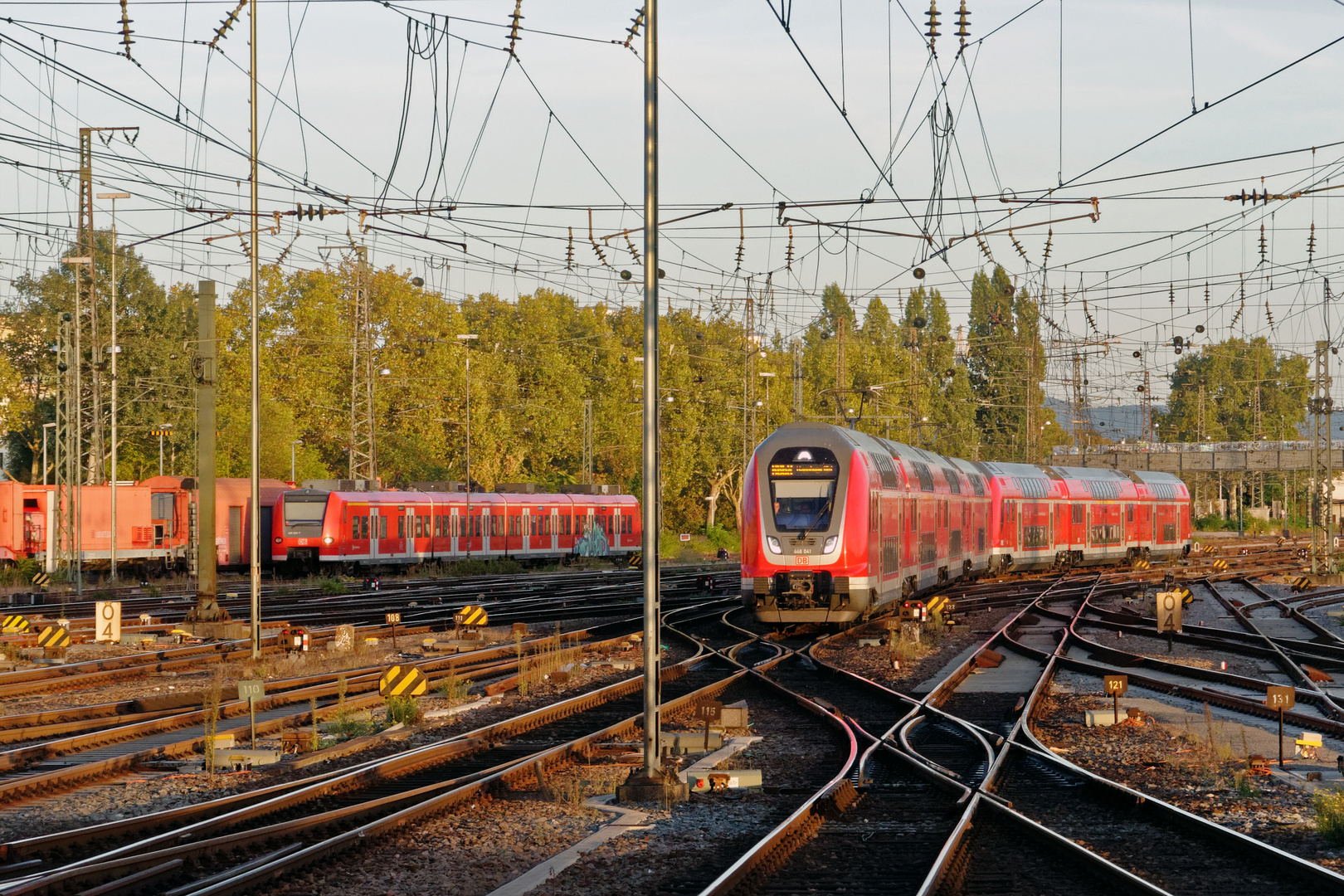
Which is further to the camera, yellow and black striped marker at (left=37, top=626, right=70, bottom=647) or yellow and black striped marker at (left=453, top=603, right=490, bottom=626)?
yellow and black striped marker at (left=453, top=603, right=490, bottom=626)

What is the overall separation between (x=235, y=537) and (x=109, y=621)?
2659 cm

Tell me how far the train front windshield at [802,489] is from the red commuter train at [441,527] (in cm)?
2525

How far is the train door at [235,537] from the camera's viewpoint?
50625 millimetres

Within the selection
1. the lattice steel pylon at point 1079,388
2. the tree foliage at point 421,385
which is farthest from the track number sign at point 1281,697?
the lattice steel pylon at point 1079,388

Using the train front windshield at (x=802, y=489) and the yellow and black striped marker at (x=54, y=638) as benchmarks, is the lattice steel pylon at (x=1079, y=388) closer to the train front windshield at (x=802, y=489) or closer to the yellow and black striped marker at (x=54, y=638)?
the train front windshield at (x=802, y=489)

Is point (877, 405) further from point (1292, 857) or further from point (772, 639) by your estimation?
point (1292, 857)

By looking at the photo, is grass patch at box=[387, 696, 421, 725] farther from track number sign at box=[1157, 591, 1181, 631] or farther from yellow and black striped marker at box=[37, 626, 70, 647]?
track number sign at box=[1157, 591, 1181, 631]

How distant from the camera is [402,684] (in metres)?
17.0

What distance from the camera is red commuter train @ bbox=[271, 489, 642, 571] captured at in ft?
153

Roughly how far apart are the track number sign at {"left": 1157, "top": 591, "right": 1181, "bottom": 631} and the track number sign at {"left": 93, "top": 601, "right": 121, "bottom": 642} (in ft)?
57.5

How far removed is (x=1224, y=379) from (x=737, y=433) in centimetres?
5832

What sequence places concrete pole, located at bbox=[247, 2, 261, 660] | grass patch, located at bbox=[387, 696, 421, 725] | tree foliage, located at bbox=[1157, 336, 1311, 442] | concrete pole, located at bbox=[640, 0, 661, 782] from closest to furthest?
1. concrete pole, located at bbox=[640, 0, 661, 782]
2. grass patch, located at bbox=[387, 696, 421, 725]
3. concrete pole, located at bbox=[247, 2, 261, 660]
4. tree foliage, located at bbox=[1157, 336, 1311, 442]

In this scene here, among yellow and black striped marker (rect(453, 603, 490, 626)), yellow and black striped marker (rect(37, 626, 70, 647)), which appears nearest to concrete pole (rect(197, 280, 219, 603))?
yellow and black striped marker (rect(37, 626, 70, 647))

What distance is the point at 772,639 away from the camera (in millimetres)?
26797
